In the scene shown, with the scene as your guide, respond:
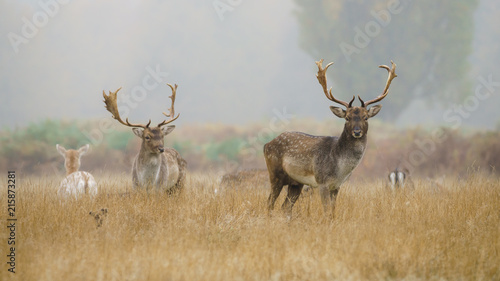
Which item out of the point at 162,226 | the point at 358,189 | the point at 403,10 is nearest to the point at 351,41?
the point at 403,10

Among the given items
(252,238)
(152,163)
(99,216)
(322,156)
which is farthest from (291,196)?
(99,216)

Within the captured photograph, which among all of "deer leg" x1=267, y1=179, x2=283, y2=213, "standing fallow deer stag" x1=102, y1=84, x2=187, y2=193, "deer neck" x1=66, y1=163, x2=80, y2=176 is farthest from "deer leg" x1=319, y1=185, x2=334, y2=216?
"deer neck" x1=66, y1=163, x2=80, y2=176

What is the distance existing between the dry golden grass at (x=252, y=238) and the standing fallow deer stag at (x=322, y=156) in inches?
12.5

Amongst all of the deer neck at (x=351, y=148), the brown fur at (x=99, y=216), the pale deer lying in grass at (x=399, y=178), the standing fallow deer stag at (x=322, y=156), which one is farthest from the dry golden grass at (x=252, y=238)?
the pale deer lying in grass at (x=399, y=178)

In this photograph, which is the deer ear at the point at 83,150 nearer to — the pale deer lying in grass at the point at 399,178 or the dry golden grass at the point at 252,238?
the dry golden grass at the point at 252,238

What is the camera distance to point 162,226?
629cm

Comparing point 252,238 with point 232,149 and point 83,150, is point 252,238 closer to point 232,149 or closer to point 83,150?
point 83,150

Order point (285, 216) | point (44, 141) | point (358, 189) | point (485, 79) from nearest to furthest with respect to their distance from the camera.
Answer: point (285, 216), point (358, 189), point (44, 141), point (485, 79)

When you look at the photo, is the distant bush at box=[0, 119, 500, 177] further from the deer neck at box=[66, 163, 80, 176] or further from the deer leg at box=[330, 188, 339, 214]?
the deer leg at box=[330, 188, 339, 214]

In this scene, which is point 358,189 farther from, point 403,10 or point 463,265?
point 403,10

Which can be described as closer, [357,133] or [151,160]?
[357,133]

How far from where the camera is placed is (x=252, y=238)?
19.3ft

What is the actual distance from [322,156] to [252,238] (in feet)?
5.68

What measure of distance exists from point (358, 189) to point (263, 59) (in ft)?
166
